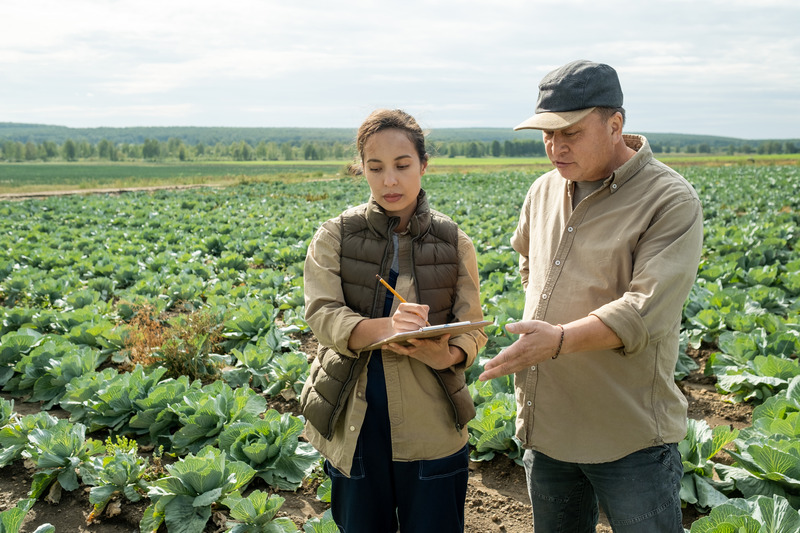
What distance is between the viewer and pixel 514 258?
361 inches

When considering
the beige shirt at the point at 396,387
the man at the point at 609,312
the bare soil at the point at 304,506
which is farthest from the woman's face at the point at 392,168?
the bare soil at the point at 304,506

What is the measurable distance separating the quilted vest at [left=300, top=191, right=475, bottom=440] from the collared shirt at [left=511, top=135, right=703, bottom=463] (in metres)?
0.33

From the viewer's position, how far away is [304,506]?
3.33 metres

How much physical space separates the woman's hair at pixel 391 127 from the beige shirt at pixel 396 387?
336 mm

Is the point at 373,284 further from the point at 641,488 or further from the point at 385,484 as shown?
the point at 641,488

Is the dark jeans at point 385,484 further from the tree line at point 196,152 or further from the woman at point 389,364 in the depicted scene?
the tree line at point 196,152

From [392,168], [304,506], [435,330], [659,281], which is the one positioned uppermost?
[392,168]

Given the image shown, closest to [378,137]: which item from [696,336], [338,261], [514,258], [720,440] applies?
[338,261]

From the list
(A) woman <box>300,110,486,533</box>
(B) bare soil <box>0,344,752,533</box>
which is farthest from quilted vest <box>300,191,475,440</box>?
(B) bare soil <box>0,344,752,533</box>

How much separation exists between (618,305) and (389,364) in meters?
0.82

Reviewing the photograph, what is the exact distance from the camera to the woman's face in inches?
81.4

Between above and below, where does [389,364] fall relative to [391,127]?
below

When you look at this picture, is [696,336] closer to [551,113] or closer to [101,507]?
[551,113]

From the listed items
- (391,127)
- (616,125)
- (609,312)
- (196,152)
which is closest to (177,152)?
(196,152)
